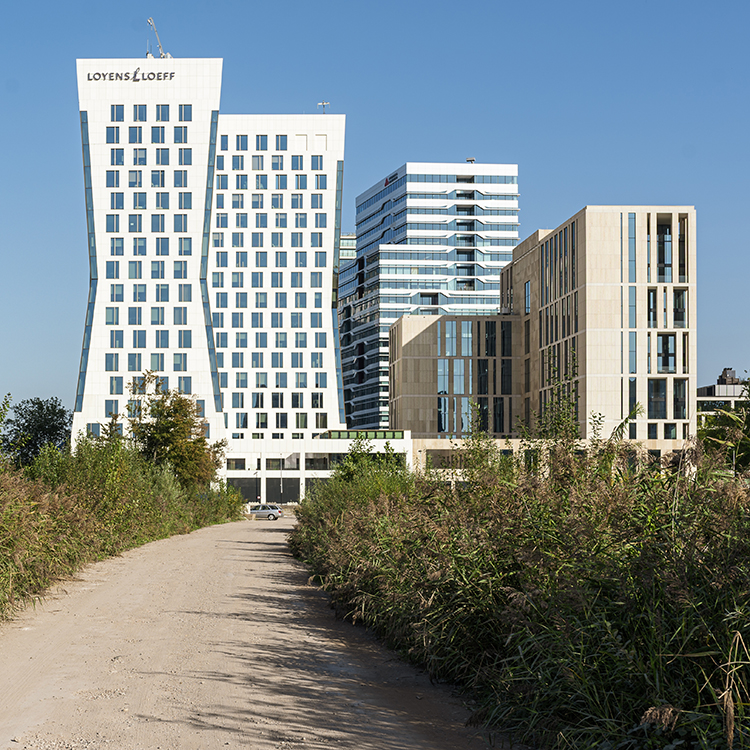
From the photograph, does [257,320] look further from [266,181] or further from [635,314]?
[635,314]

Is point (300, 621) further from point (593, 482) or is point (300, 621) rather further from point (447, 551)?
point (593, 482)

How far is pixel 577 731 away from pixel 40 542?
31.1ft

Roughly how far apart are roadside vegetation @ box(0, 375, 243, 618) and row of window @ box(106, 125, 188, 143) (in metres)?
47.3

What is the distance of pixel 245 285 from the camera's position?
9756 centimetres

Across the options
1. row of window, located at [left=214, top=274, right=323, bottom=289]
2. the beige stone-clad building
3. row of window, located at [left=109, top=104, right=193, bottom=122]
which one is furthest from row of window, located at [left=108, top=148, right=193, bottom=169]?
the beige stone-clad building

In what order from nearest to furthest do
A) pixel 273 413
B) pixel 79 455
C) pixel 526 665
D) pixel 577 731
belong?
pixel 577 731 → pixel 526 665 → pixel 79 455 → pixel 273 413

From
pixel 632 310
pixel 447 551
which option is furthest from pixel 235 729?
pixel 632 310

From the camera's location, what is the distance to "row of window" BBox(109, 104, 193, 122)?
89.7m

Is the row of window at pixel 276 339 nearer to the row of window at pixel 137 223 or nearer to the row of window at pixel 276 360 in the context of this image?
the row of window at pixel 276 360

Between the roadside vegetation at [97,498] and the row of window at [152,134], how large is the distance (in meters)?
47.3

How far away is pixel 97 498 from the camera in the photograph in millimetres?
22875

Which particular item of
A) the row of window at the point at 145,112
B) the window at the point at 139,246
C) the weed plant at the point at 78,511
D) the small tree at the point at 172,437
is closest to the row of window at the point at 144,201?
the window at the point at 139,246

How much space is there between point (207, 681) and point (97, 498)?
52.2ft

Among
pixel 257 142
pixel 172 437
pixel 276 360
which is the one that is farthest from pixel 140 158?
pixel 172 437
